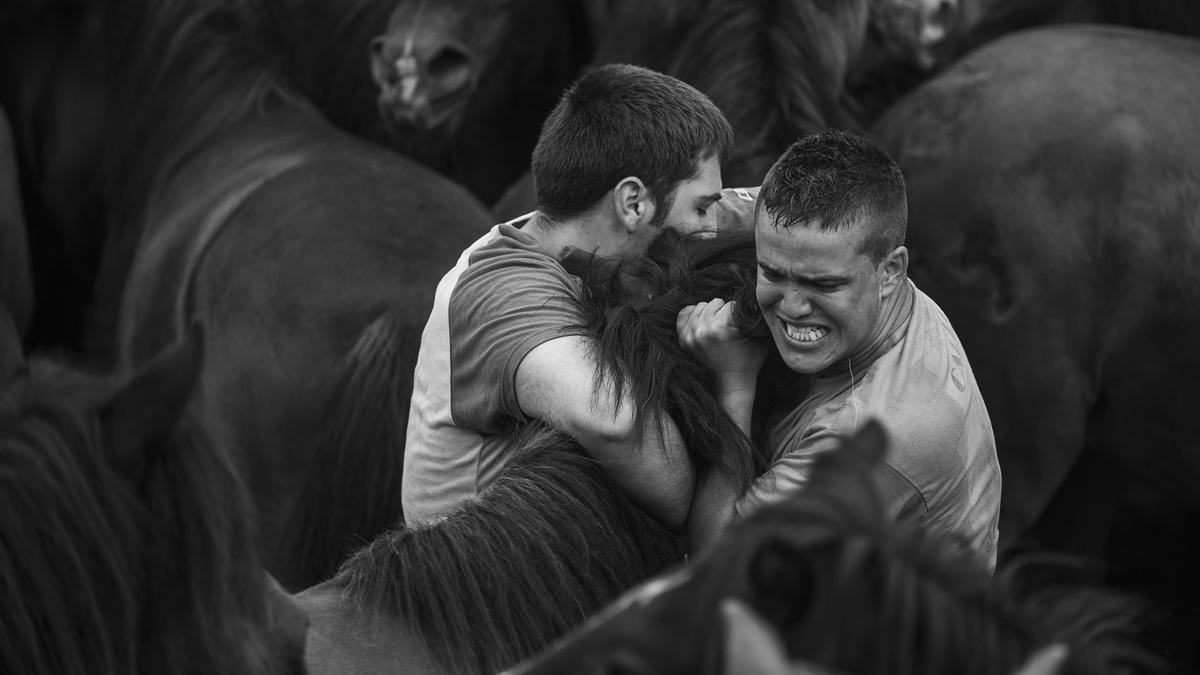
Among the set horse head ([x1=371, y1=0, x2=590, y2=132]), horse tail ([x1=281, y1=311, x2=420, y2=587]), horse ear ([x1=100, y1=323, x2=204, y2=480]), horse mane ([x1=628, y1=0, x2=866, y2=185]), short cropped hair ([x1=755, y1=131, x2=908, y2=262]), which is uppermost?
horse ear ([x1=100, y1=323, x2=204, y2=480])

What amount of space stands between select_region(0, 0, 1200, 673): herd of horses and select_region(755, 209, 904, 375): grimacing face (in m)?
0.15

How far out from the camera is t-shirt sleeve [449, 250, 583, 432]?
2.32 meters

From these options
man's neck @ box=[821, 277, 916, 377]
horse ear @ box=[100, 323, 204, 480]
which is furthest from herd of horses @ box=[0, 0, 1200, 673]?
man's neck @ box=[821, 277, 916, 377]

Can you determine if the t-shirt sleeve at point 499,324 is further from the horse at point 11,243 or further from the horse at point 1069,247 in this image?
the horse at point 11,243

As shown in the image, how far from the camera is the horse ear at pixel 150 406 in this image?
65.1 inches

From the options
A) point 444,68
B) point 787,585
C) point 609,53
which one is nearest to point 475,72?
point 444,68

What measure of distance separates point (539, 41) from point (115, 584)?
364cm

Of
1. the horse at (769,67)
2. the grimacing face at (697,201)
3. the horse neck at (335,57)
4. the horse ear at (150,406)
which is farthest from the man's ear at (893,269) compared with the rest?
the horse neck at (335,57)

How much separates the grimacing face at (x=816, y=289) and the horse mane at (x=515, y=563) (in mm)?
347

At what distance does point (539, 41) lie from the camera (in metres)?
5.07

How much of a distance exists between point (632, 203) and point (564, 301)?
0.23 meters

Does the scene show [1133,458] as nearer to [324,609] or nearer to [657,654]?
[324,609]

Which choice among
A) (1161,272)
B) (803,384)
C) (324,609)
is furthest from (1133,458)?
(324,609)

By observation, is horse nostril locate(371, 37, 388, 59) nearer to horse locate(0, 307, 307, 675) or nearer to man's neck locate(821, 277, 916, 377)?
man's neck locate(821, 277, 916, 377)
